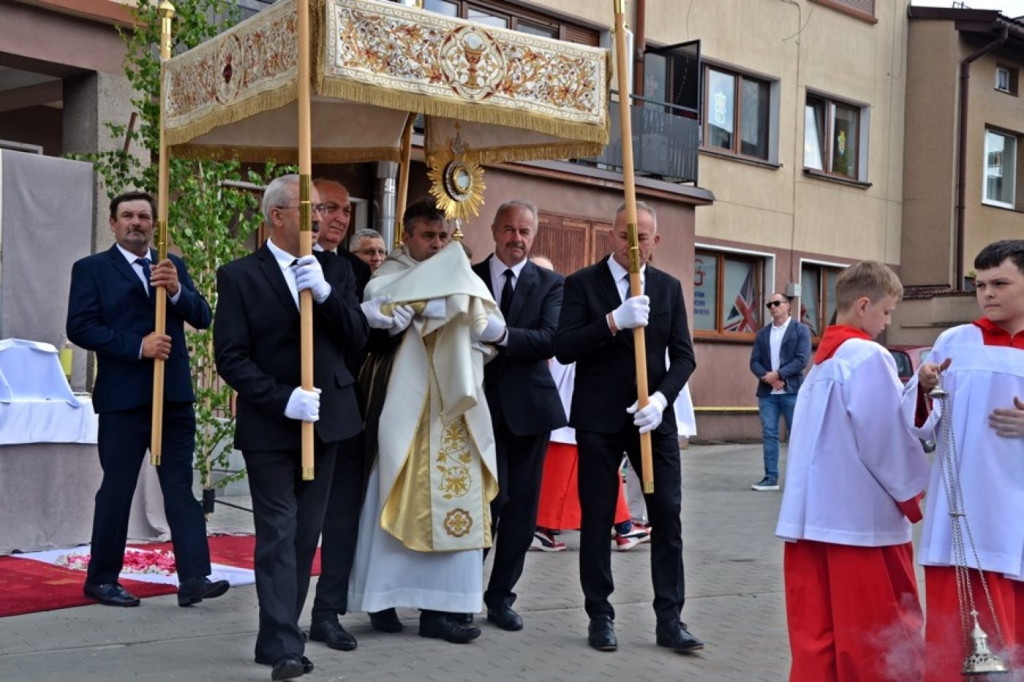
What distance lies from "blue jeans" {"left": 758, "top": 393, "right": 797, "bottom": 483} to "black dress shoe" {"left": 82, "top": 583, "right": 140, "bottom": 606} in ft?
27.4

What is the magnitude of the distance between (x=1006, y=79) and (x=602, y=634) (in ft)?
72.3

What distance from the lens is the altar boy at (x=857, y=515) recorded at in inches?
198

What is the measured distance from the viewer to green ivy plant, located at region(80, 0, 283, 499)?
8852mm

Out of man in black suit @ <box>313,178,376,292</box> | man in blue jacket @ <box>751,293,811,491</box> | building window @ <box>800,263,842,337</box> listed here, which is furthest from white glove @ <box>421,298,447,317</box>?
building window @ <box>800,263,842,337</box>

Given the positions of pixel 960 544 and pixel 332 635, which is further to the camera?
pixel 332 635

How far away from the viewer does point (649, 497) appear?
6.30 m

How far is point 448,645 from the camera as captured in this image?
6.24 meters

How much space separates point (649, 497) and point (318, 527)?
149cm

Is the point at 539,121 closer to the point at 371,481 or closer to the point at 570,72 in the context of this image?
the point at 570,72

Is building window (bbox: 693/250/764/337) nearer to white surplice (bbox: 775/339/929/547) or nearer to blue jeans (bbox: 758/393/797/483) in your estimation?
blue jeans (bbox: 758/393/797/483)

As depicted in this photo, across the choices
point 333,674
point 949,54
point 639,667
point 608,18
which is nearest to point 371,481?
point 333,674

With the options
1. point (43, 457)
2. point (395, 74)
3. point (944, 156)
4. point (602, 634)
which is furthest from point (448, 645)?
point (944, 156)

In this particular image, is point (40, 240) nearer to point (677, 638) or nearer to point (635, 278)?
point (635, 278)

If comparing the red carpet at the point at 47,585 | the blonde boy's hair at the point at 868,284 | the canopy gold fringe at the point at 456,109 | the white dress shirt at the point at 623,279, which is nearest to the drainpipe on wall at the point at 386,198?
the red carpet at the point at 47,585
